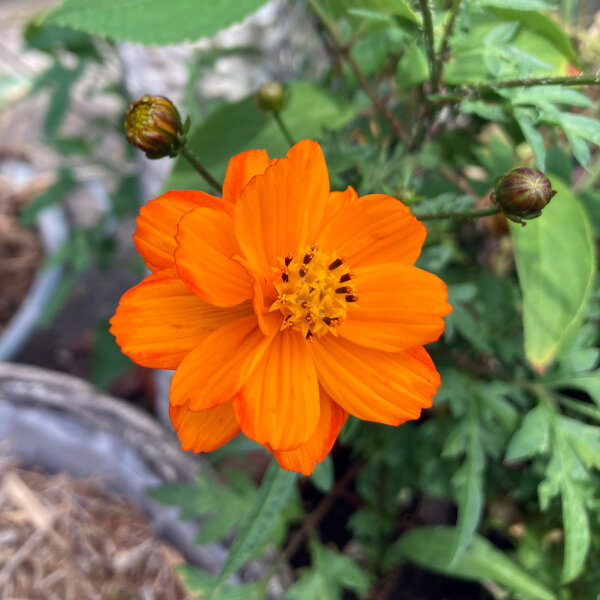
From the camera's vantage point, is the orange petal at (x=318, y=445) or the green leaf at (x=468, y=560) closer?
the orange petal at (x=318, y=445)

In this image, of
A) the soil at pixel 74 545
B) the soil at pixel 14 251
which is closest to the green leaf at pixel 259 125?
the soil at pixel 74 545

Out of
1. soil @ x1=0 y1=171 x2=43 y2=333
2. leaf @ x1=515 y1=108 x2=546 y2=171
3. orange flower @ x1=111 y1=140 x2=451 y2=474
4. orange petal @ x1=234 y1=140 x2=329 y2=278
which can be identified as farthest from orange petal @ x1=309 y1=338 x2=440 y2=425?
soil @ x1=0 y1=171 x2=43 y2=333

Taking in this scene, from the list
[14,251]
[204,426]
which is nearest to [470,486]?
[204,426]

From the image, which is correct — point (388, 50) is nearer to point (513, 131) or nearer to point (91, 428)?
point (513, 131)

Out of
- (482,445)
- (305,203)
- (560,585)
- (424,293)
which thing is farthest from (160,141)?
(560,585)

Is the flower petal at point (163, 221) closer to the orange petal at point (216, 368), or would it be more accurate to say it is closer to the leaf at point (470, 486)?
the orange petal at point (216, 368)

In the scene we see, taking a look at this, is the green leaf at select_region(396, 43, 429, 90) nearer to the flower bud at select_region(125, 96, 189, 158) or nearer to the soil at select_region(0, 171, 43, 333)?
the flower bud at select_region(125, 96, 189, 158)

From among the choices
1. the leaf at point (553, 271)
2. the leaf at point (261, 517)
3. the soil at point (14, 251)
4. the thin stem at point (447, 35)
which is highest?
the thin stem at point (447, 35)
